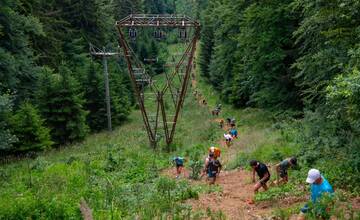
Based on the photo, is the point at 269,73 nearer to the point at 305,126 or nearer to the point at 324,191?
the point at 305,126

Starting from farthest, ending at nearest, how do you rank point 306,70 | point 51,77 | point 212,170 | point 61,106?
point 61,106, point 51,77, point 306,70, point 212,170

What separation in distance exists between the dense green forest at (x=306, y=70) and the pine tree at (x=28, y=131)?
1400 cm

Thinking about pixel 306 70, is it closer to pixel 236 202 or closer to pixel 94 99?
pixel 236 202

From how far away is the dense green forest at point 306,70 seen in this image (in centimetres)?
1228

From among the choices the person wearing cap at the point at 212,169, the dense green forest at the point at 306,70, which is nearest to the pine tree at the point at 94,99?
the dense green forest at the point at 306,70

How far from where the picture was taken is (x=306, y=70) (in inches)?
816

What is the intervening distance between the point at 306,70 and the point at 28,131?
647 inches

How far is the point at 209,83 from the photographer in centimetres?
7350

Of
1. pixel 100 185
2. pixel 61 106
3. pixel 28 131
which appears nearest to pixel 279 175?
pixel 100 185

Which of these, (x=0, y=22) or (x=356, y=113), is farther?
(x=0, y=22)

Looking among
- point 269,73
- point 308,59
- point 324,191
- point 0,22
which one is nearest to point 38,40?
point 0,22

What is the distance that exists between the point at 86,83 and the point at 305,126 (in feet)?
89.0

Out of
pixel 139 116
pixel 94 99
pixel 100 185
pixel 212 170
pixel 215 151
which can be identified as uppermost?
pixel 212 170

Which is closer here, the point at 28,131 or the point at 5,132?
the point at 5,132
